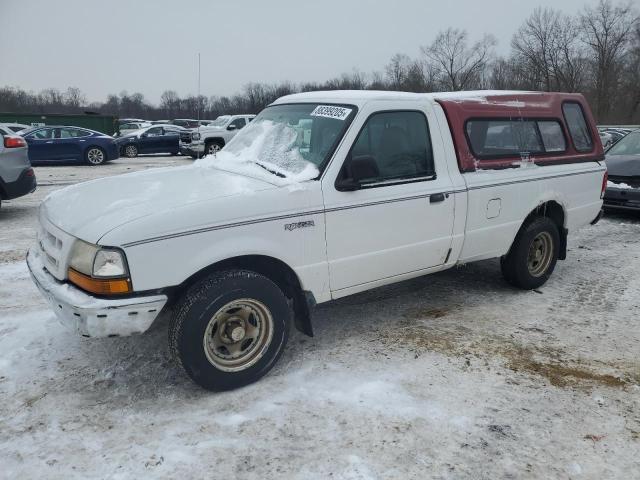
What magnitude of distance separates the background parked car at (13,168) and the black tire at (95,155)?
1025cm

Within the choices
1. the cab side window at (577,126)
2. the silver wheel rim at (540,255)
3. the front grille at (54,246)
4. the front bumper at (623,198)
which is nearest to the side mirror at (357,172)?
the front grille at (54,246)

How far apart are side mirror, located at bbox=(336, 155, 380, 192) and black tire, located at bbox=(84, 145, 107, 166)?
17.0 metres

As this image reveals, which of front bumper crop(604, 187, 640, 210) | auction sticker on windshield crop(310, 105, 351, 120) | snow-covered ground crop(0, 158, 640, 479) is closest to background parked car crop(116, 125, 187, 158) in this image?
front bumper crop(604, 187, 640, 210)

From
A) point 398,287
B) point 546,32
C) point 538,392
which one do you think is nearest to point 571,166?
point 398,287

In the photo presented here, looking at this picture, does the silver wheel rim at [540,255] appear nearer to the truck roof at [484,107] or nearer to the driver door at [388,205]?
the truck roof at [484,107]

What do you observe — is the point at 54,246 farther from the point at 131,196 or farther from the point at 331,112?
the point at 331,112

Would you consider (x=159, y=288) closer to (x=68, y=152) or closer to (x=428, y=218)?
(x=428, y=218)

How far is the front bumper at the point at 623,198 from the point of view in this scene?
8477 millimetres

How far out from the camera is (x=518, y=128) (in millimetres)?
4949

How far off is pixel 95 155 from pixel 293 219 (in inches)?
676

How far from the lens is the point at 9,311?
4547 millimetres

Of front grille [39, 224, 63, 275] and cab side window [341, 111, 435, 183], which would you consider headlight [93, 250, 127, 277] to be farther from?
cab side window [341, 111, 435, 183]

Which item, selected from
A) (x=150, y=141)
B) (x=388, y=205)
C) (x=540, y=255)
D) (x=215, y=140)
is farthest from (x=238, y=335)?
(x=150, y=141)

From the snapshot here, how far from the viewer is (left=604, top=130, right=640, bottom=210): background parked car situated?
8516 millimetres
